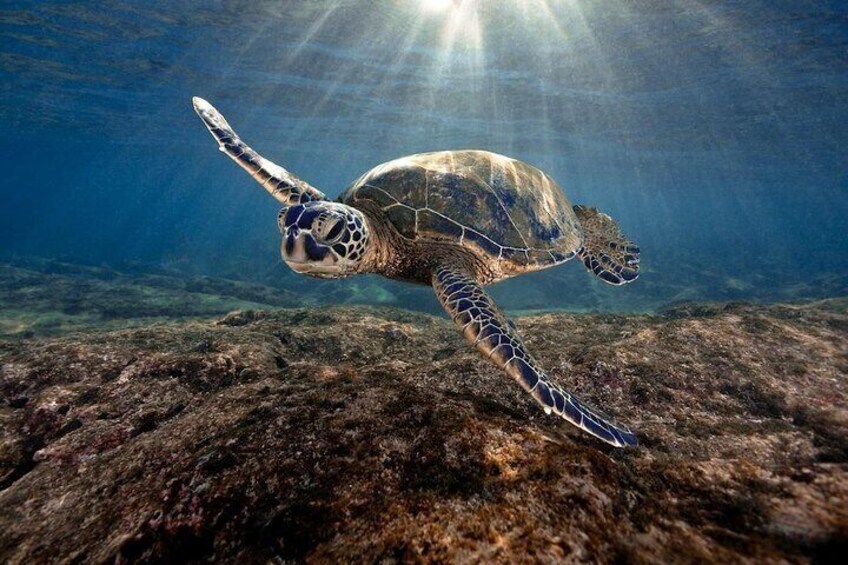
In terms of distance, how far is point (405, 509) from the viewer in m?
1.27

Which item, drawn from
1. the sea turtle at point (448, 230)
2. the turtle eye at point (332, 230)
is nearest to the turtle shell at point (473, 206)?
the sea turtle at point (448, 230)

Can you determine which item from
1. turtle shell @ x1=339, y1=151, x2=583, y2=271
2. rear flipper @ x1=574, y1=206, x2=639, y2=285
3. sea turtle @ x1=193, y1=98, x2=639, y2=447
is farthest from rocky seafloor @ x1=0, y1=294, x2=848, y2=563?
rear flipper @ x1=574, y1=206, x2=639, y2=285

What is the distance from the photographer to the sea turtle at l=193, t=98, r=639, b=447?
9.27 feet

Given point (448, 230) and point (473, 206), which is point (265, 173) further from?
point (473, 206)

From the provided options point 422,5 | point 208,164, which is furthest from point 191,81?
point 208,164

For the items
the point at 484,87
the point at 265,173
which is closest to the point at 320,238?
the point at 265,173

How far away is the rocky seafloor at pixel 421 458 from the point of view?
1.16 m

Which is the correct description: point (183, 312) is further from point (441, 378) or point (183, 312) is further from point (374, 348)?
point (441, 378)

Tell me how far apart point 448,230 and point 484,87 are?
1928cm

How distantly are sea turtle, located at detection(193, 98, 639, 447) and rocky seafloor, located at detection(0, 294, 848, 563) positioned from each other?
0.42 metres

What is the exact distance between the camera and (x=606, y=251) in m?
5.93

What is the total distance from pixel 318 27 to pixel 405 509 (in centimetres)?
1793

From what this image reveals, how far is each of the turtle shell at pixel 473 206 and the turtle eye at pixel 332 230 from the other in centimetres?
99

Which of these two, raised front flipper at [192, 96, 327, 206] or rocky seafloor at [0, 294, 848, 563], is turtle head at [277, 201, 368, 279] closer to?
rocky seafloor at [0, 294, 848, 563]
